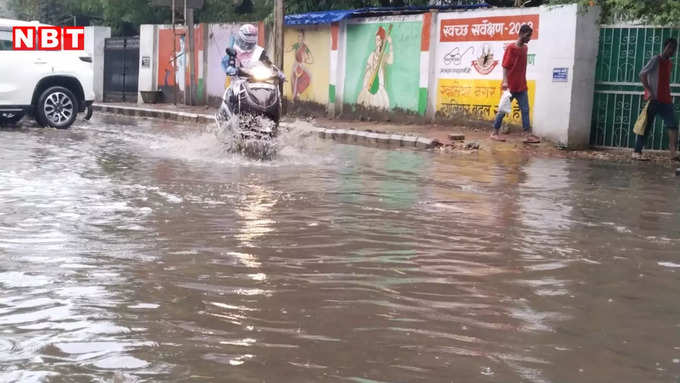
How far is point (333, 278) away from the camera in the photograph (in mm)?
5852

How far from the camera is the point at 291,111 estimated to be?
78.2 ft

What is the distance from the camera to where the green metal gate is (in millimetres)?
14594

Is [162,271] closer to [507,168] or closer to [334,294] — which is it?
[334,294]

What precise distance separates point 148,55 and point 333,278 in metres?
25.2

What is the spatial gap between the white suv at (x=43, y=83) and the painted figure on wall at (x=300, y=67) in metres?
6.55

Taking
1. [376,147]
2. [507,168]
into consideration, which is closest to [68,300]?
[507,168]

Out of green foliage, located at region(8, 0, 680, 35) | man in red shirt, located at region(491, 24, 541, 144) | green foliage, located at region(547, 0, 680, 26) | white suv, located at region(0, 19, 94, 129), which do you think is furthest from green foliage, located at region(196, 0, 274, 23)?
green foliage, located at region(547, 0, 680, 26)

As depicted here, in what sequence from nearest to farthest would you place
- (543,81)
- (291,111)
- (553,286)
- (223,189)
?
(553,286) < (223,189) < (543,81) < (291,111)

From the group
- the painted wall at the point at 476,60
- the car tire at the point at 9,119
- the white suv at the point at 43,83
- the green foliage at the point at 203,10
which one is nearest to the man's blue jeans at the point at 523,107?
the painted wall at the point at 476,60

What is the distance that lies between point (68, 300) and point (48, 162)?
718cm

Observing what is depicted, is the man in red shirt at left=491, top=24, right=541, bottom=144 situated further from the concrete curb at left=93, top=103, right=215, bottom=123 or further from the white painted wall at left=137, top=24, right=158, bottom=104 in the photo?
the white painted wall at left=137, top=24, right=158, bottom=104

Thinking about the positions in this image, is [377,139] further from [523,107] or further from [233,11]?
[233,11]

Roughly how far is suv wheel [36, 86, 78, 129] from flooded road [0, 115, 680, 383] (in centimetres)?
630

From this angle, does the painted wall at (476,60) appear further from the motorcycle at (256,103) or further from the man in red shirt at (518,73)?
the motorcycle at (256,103)
